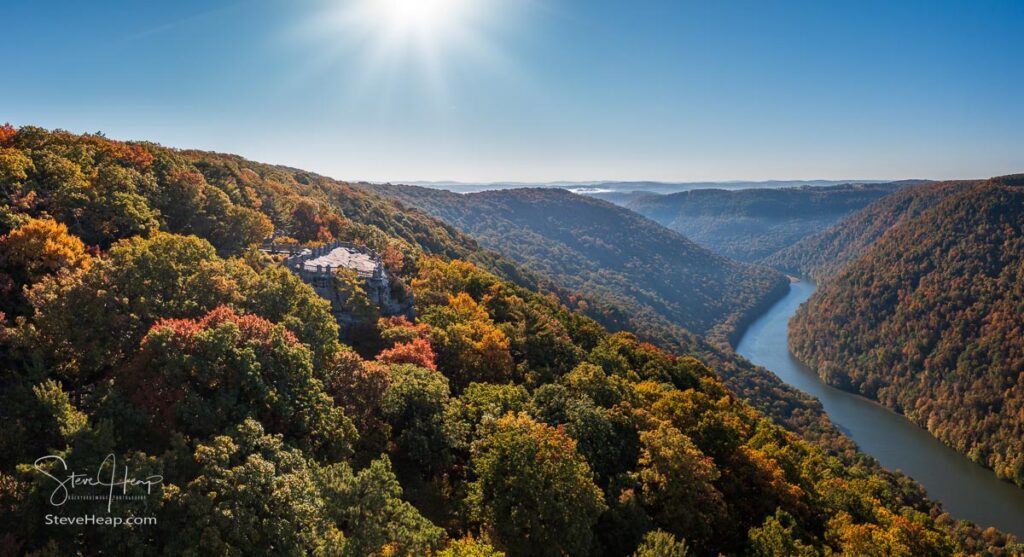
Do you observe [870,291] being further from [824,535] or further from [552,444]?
[552,444]

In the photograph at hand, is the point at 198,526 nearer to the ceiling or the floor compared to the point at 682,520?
nearer to the ceiling

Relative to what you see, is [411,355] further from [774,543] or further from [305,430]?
[774,543]

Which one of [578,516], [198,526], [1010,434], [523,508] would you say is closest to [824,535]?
[578,516]

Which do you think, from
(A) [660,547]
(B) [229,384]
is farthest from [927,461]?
(B) [229,384]

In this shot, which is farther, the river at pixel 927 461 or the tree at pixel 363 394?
the river at pixel 927 461

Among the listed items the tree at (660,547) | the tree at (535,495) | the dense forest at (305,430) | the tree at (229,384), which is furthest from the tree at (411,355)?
the tree at (660,547)

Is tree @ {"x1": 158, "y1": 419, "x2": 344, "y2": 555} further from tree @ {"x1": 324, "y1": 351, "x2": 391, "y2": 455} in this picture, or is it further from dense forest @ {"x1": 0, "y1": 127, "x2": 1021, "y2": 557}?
tree @ {"x1": 324, "y1": 351, "x2": 391, "y2": 455}

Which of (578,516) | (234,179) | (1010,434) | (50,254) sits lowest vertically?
(1010,434)
